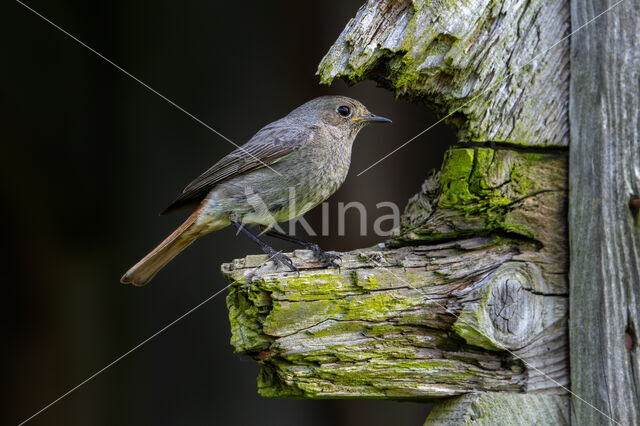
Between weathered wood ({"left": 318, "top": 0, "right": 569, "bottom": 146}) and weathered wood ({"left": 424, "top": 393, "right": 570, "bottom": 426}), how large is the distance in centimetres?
91

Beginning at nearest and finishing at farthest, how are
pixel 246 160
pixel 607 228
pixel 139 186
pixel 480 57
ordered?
pixel 607 228
pixel 480 57
pixel 246 160
pixel 139 186

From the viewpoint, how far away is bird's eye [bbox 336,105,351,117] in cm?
375

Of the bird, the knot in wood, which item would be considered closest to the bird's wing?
the bird

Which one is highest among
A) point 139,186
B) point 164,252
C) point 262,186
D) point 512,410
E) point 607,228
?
point 139,186

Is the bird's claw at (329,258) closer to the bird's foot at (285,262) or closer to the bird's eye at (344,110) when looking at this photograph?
the bird's foot at (285,262)

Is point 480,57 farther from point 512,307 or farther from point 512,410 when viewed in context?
point 512,410

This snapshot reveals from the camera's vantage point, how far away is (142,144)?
199 inches

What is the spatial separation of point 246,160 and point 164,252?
0.69m

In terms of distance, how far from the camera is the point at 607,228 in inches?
76.4

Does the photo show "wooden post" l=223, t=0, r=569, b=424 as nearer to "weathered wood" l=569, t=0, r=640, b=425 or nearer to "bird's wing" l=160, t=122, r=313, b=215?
"weathered wood" l=569, t=0, r=640, b=425

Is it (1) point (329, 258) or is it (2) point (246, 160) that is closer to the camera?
(1) point (329, 258)

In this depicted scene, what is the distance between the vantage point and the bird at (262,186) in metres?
3.22

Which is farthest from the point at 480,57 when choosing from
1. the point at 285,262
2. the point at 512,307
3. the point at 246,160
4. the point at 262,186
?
the point at 246,160

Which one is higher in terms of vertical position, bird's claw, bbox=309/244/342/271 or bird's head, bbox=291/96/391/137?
bird's head, bbox=291/96/391/137
